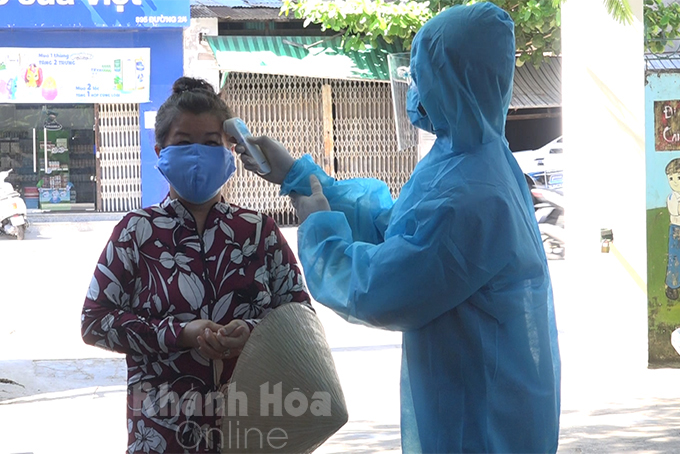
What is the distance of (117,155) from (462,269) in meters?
12.9

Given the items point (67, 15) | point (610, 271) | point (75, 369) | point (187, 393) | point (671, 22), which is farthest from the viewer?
point (67, 15)

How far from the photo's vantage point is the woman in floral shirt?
212 cm

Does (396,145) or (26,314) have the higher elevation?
(396,145)

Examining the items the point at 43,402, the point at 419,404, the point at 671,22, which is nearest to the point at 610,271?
the point at 671,22

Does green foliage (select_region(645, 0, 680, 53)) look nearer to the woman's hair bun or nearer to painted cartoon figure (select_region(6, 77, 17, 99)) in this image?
the woman's hair bun

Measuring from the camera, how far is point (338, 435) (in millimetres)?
5004

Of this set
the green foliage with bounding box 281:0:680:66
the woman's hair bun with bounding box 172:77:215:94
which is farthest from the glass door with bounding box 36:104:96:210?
the woman's hair bun with bounding box 172:77:215:94

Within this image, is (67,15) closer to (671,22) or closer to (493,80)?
(671,22)

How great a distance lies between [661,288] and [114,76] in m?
9.92

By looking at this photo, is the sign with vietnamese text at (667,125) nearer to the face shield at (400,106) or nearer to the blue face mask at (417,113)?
the blue face mask at (417,113)

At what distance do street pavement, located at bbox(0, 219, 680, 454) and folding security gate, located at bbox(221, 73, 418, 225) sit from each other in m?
6.14

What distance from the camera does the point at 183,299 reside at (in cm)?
217

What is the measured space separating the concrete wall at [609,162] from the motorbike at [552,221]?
228 inches

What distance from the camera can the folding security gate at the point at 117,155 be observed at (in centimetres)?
1417
